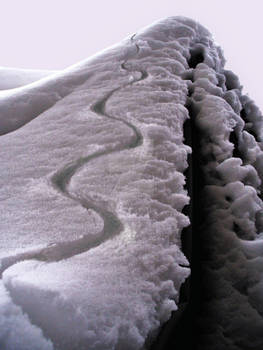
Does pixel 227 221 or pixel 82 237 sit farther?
pixel 227 221

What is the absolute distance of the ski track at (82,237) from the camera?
0.40 m

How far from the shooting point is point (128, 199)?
46cm

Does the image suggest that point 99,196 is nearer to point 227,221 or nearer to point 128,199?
point 128,199

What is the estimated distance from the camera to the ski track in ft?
1.33

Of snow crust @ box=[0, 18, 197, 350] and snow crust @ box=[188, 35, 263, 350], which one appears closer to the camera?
snow crust @ box=[0, 18, 197, 350]

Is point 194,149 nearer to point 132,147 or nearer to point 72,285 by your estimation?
point 132,147

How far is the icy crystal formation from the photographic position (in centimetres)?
36

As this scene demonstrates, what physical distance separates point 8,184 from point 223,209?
293 mm

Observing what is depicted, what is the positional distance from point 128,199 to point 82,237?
7 centimetres

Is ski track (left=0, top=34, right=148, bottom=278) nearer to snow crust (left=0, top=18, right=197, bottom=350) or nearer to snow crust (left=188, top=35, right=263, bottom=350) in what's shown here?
snow crust (left=0, top=18, right=197, bottom=350)

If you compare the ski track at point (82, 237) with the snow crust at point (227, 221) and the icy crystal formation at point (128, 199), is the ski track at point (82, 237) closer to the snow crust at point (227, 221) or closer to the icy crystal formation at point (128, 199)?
the icy crystal formation at point (128, 199)

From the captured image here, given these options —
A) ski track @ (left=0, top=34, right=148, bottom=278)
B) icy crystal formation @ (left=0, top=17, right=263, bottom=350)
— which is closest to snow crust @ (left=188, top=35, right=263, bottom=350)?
icy crystal formation @ (left=0, top=17, right=263, bottom=350)

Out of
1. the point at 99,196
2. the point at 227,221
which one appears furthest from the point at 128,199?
the point at 227,221

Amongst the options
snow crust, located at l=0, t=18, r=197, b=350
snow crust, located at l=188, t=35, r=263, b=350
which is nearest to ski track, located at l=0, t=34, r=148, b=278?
snow crust, located at l=0, t=18, r=197, b=350
